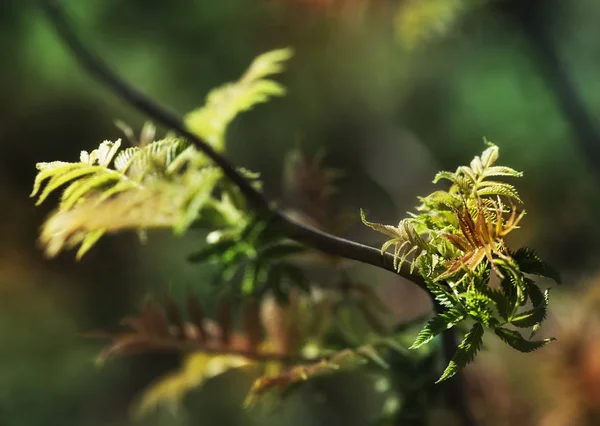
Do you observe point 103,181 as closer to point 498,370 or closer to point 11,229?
point 498,370

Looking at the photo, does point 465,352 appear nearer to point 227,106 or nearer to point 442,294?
point 442,294

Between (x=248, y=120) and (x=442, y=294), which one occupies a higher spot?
(x=248, y=120)

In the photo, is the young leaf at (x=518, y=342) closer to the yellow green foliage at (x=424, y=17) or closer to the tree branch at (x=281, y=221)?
the tree branch at (x=281, y=221)

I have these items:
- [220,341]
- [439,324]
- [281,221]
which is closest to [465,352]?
[439,324]

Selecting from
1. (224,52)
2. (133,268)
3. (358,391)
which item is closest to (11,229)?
(133,268)

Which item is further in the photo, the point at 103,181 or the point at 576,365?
the point at 576,365

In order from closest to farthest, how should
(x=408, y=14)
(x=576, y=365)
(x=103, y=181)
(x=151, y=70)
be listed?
(x=103, y=181) < (x=576, y=365) < (x=408, y=14) < (x=151, y=70)
